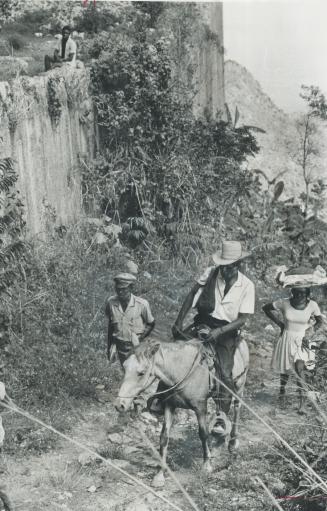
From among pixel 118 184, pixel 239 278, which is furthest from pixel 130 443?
pixel 118 184

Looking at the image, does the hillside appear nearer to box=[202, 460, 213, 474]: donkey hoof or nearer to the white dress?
the white dress

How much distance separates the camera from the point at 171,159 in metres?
11.4

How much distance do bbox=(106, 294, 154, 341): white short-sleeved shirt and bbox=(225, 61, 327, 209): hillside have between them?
16542 mm

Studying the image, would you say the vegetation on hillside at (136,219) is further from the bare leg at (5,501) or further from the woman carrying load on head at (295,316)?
the bare leg at (5,501)

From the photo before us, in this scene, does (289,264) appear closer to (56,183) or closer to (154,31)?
(56,183)

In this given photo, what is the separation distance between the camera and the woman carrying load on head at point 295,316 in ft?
23.4

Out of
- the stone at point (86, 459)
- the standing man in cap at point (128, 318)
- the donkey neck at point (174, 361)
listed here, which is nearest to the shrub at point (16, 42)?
the standing man in cap at point (128, 318)

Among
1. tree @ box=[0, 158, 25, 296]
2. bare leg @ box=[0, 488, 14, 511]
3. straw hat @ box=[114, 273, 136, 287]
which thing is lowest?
bare leg @ box=[0, 488, 14, 511]

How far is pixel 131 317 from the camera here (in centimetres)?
682

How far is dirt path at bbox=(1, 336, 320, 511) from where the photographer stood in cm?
577

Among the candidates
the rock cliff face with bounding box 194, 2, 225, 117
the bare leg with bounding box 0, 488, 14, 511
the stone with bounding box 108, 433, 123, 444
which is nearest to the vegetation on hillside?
the stone with bounding box 108, 433, 123, 444

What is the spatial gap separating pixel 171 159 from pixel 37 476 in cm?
629

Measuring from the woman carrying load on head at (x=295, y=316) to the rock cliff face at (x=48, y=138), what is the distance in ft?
10.8

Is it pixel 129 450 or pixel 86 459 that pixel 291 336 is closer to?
pixel 129 450
